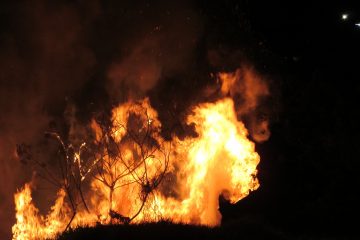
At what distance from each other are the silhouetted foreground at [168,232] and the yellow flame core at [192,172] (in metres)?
4.39

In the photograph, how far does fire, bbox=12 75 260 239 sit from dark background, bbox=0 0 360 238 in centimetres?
121

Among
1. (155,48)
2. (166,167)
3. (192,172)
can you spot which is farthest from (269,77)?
(166,167)

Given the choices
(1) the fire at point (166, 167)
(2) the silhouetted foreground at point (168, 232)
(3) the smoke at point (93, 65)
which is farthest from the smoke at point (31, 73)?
(2) the silhouetted foreground at point (168, 232)

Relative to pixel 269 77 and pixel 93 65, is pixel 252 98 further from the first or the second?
pixel 93 65

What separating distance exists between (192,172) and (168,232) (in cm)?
546

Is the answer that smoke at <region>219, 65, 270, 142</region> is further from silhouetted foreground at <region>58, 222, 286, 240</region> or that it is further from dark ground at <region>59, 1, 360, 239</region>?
silhouetted foreground at <region>58, 222, 286, 240</region>

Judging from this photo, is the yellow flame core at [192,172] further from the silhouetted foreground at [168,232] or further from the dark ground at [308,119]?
the silhouetted foreground at [168,232]

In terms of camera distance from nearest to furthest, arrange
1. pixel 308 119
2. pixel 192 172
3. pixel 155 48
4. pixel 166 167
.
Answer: pixel 166 167 → pixel 192 172 → pixel 308 119 → pixel 155 48

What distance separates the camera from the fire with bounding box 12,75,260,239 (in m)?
14.6

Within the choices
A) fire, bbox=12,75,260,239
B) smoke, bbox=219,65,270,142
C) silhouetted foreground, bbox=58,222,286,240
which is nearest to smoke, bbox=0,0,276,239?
smoke, bbox=219,65,270,142

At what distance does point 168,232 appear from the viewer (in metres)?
9.61

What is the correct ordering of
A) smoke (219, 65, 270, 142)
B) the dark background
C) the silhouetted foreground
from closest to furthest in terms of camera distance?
1. the silhouetted foreground
2. the dark background
3. smoke (219, 65, 270, 142)

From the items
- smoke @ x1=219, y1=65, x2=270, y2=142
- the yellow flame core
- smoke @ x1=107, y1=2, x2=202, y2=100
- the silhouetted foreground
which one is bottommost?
the silhouetted foreground

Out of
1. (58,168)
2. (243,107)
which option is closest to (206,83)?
(243,107)
